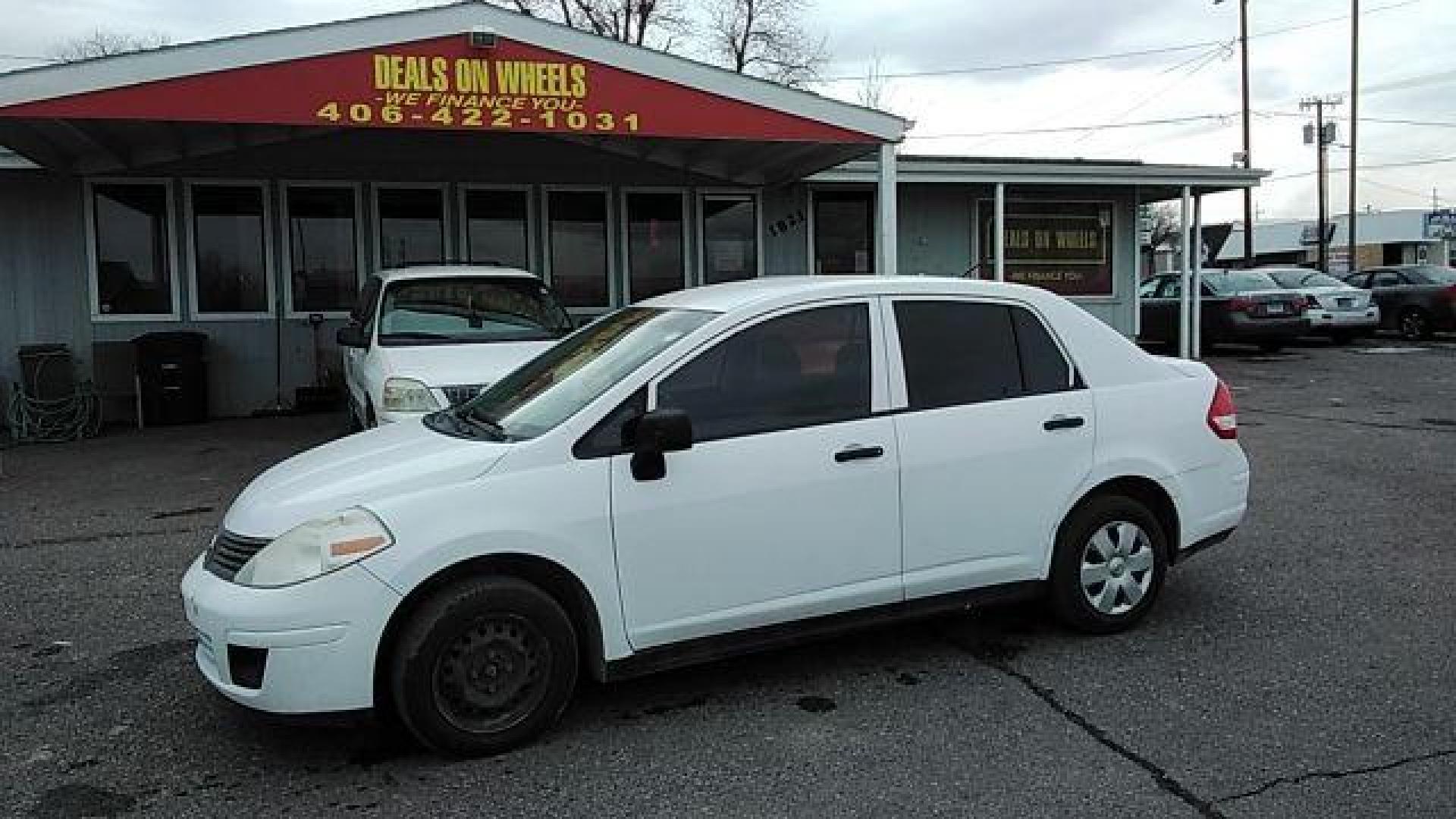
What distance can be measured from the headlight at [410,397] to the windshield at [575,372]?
259 cm

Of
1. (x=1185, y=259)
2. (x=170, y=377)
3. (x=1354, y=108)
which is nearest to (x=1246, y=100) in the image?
(x=1354, y=108)

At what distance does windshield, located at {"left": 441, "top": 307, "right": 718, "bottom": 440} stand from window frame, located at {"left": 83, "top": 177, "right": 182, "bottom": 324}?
9971 millimetres

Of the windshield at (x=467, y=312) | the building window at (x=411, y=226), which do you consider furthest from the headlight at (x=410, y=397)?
the building window at (x=411, y=226)

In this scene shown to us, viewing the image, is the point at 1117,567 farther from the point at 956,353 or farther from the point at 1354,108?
the point at 1354,108

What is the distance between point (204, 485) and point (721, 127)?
215 inches

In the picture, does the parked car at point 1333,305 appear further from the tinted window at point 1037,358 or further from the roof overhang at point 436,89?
the tinted window at point 1037,358

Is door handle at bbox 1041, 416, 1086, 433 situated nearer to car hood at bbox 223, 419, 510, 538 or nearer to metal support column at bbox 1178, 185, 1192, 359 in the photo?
car hood at bbox 223, 419, 510, 538

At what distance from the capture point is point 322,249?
1385 cm

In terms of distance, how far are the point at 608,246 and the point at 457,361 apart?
696cm

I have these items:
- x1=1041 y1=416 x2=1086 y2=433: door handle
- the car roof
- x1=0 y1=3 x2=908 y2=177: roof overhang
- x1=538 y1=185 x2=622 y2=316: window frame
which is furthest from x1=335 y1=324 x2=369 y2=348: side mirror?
x1=1041 y1=416 x2=1086 y2=433: door handle

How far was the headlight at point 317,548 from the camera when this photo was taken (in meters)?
3.69

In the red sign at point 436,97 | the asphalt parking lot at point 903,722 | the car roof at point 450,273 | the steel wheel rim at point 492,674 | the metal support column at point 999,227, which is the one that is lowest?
the asphalt parking lot at point 903,722

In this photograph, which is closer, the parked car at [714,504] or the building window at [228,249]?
the parked car at [714,504]

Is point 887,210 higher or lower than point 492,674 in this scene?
higher
